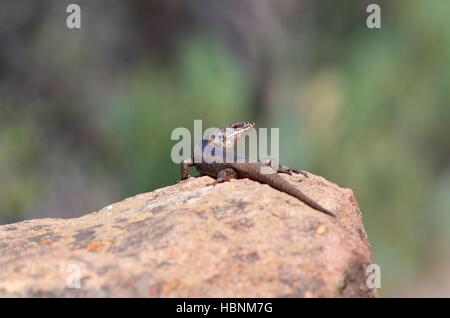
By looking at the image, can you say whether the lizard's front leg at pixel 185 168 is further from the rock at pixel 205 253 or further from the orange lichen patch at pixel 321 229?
the orange lichen patch at pixel 321 229

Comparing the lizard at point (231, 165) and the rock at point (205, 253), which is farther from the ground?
the lizard at point (231, 165)

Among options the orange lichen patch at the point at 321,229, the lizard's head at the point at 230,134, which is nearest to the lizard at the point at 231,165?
the lizard's head at the point at 230,134

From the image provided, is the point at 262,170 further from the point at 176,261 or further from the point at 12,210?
the point at 12,210

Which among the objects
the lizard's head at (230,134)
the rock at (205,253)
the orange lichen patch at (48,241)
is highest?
the lizard's head at (230,134)

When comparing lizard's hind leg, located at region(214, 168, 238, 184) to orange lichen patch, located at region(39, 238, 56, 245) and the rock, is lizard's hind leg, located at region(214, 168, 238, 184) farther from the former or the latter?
orange lichen patch, located at region(39, 238, 56, 245)

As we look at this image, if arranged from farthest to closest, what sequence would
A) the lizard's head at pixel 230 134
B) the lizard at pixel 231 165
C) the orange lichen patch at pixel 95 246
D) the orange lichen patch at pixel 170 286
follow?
the lizard's head at pixel 230 134, the lizard at pixel 231 165, the orange lichen patch at pixel 95 246, the orange lichen patch at pixel 170 286

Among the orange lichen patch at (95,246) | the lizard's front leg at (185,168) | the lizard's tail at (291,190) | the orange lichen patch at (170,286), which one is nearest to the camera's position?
the orange lichen patch at (170,286)

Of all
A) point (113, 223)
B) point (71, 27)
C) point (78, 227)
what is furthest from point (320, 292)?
point (71, 27)

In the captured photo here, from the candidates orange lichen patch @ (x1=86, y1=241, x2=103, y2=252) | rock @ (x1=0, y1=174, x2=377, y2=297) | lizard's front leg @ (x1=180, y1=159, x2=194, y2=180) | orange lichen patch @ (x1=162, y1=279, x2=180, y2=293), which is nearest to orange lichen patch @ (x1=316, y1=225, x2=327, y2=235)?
rock @ (x1=0, y1=174, x2=377, y2=297)

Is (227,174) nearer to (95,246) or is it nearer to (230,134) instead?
(230,134)
